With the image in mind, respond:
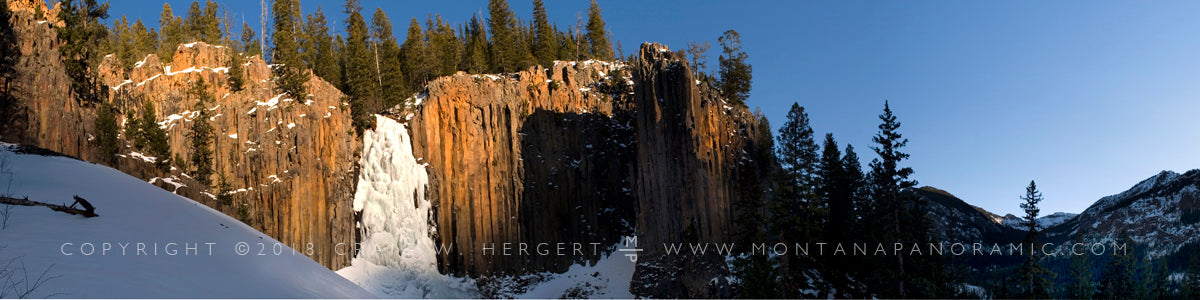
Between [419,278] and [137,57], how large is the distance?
25.6 meters

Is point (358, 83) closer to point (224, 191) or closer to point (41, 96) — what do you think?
point (224, 191)

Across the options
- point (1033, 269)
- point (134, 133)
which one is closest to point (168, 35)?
point (134, 133)

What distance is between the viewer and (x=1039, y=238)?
3397 centimetres

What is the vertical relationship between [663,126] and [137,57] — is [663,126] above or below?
below

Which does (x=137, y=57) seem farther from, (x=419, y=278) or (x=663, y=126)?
(x=663, y=126)

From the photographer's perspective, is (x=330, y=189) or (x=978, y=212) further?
(x=978, y=212)

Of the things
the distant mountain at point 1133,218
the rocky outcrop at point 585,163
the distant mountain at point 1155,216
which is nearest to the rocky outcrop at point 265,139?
the rocky outcrop at point 585,163

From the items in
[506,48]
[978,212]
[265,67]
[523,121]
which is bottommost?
[978,212]

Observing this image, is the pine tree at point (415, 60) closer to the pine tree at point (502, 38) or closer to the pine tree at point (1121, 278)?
the pine tree at point (502, 38)

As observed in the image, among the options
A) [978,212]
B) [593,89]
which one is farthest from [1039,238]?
[978,212]

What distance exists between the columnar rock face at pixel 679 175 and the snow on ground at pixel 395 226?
13.6m

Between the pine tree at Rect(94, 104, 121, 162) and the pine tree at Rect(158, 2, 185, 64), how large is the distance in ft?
47.4

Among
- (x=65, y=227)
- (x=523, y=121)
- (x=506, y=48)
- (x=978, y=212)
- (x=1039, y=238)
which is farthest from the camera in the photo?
(x=978, y=212)

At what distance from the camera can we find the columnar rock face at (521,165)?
164 ft
